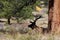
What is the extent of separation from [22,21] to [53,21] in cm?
636

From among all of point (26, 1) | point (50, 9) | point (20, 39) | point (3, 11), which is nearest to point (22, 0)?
point (26, 1)

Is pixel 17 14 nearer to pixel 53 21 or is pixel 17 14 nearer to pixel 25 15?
pixel 25 15

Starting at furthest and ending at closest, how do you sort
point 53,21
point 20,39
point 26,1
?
point 26,1 < point 53,21 < point 20,39

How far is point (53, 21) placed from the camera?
49.0 ft

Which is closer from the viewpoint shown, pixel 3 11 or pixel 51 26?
pixel 51 26

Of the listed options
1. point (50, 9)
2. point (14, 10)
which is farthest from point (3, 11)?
point (50, 9)

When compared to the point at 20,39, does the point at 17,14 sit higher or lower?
lower

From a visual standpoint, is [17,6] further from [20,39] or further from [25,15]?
[20,39]

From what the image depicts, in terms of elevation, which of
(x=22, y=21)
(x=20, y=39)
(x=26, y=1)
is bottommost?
(x=22, y=21)

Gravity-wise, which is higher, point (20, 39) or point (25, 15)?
point (20, 39)

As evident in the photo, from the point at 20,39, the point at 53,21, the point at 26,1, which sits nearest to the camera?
the point at 20,39

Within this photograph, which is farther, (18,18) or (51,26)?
(18,18)

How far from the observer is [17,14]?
2062 cm

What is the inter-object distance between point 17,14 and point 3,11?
1.38 meters
